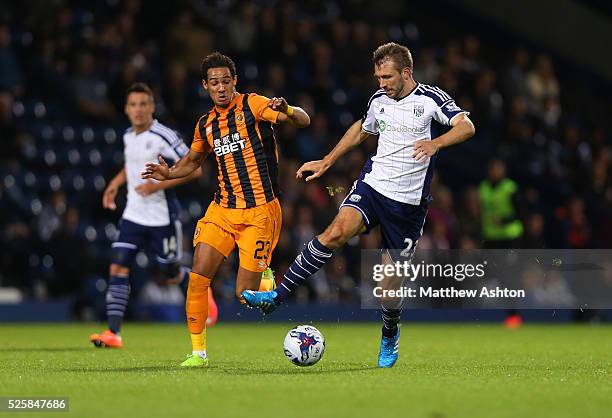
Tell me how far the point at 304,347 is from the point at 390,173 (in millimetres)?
1362

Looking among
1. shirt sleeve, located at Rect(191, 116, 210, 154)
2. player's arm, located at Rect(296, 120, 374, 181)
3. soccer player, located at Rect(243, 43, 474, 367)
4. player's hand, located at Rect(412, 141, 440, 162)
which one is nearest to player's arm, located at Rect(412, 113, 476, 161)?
player's hand, located at Rect(412, 141, 440, 162)

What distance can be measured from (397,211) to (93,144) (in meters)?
9.65

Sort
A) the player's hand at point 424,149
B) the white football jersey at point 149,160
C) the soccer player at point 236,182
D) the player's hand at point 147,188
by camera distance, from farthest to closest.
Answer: the white football jersey at point 149,160
the player's hand at point 147,188
the soccer player at point 236,182
the player's hand at point 424,149

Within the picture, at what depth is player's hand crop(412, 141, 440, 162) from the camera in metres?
7.98

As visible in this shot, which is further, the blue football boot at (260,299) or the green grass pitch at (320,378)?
the blue football boot at (260,299)

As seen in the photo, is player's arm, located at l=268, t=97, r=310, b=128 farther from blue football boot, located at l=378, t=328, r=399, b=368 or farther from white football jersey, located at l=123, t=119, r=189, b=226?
white football jersey, located at l=123, t=119, r=189, b=226

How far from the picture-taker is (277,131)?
18.0 meters

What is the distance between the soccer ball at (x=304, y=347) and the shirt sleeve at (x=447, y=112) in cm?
171

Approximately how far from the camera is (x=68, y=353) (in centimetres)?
1020

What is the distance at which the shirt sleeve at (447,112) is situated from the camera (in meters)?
8.34

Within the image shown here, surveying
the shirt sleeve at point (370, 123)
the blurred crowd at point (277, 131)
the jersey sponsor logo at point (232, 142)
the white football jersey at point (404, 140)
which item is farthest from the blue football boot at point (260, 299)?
the blurred crowd at point (277, 131)

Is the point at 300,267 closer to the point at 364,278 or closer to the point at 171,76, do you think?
the point at 364,278

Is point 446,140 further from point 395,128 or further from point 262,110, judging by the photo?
point 262,110

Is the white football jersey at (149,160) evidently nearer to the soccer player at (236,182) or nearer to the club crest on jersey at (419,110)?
the soccer player at (236,182)
